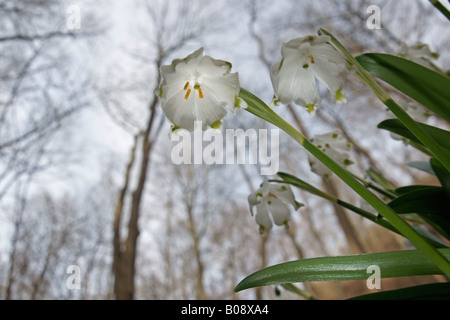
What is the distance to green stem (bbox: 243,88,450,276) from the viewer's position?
14.4 inches

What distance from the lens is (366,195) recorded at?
1.29 feet

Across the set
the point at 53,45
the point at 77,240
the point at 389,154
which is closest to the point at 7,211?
the point at 77,240

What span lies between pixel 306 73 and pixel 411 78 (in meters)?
0.16

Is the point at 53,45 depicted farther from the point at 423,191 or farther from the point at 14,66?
the point at 423,191

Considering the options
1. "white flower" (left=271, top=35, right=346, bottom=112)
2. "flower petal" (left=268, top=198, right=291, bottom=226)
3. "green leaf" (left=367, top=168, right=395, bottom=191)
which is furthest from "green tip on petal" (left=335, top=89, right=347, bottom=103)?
"green leaf" (left=367, top=168, right=395, bottom=191)

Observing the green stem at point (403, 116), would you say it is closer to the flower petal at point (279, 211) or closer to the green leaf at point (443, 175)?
the green leaf at point (443, 175)

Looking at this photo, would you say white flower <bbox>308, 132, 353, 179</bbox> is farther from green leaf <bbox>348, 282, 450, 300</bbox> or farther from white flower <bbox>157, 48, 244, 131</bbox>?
white flower <bbox>157, 48, 244, 131</bbox>

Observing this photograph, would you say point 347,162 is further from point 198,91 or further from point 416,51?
point 198,91

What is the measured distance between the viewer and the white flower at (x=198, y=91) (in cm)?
42

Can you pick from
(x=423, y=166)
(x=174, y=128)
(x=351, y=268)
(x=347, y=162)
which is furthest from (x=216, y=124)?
(x=423, y=166)

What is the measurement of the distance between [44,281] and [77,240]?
1031mm

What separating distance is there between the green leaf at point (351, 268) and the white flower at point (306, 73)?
23 cm

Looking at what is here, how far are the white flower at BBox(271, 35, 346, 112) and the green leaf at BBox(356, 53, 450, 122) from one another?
0.20 feet
